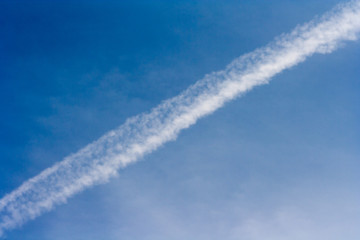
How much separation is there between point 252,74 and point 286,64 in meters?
2.05

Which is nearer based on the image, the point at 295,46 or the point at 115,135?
the point at 295,46

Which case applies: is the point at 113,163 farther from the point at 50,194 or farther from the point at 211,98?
the point at 211,98

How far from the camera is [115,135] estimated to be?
2252cm

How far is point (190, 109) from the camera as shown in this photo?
21844mm

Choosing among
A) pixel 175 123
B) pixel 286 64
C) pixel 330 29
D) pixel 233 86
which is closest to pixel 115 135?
pixel 175 123

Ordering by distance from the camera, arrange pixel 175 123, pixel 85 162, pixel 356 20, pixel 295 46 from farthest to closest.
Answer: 1. pixel 85 162
2. pixel 175 123
3. pixel 295 46
4. pixel 356 20

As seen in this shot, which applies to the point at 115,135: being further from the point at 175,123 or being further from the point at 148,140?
the point at 175,123

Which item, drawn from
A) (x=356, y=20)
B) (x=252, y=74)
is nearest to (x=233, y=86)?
(x=252, y=74)

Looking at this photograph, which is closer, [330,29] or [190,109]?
[330,29]

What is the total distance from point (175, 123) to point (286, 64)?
24.7 ft

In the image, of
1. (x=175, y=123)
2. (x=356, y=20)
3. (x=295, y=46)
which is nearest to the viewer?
(x=356, y=20)

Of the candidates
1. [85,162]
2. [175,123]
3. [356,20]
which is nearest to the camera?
[356,20]

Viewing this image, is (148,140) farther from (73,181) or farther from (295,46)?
(295,46)

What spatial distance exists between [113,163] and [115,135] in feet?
6.11
